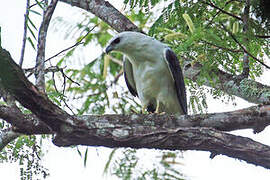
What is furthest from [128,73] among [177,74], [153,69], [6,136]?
[6,136]

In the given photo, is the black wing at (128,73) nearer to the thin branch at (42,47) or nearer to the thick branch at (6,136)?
the thin branch at (42,47)

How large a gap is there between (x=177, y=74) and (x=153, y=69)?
317 mm

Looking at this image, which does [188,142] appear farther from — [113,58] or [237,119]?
[113,58]

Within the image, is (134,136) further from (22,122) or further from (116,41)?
(116,41)

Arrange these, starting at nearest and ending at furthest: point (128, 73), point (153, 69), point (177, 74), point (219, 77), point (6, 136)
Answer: point (6, 136)
point (219, 77)
point (177, 74)
point (153, 69)
point (128, 73)

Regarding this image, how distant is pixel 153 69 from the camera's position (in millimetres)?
5902

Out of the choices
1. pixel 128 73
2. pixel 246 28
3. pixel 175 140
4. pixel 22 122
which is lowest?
pixel 175 140

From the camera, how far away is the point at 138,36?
5.92m

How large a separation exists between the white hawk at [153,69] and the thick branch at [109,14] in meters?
0.18

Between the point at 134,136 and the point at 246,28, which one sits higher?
the point at 246,28

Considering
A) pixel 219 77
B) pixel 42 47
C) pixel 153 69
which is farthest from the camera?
pixel 153 69

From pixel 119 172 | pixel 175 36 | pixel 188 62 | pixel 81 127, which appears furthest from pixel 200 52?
pixel 81 127

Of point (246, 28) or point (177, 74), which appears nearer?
point (246, 28)

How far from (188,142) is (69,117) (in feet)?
3.01
